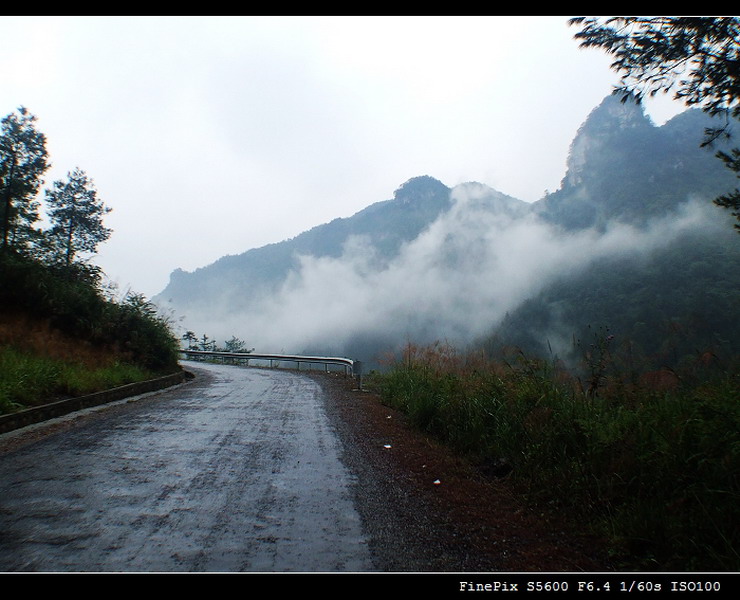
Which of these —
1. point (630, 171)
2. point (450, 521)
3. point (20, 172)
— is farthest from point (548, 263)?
Answer: point (450, 521)

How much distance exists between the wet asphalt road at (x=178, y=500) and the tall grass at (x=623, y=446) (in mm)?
2187

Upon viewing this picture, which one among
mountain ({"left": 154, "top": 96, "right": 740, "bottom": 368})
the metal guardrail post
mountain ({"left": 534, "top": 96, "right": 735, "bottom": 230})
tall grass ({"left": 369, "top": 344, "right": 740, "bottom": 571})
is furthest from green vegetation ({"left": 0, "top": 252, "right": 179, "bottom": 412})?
mountain ({"left": 534, "top": 96, "right": 735, "bottom": 230})

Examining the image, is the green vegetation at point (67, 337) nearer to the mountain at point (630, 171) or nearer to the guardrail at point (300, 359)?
the guardrail at point (300, 359)

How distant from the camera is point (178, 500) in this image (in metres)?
4.17

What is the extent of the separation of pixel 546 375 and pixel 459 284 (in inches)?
5014

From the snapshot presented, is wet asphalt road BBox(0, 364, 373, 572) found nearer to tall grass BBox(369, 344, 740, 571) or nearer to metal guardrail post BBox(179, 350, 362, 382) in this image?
tall grass BBox(369, 344, 740, 571)

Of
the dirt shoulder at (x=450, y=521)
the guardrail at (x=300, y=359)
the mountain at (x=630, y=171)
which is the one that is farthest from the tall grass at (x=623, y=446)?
the mountain at (x=630, y=171)

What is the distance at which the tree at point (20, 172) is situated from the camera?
19.8 metres

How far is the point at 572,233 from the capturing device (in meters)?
107

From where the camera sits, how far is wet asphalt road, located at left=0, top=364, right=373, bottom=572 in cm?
305

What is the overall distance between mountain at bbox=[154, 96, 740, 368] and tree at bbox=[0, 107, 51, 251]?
897cm

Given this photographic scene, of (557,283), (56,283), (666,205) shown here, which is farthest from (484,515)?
(666,205)

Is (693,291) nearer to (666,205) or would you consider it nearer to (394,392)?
(666,205)

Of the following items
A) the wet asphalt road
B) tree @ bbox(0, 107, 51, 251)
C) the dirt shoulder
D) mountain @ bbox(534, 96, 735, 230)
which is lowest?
the dirt shoulder
